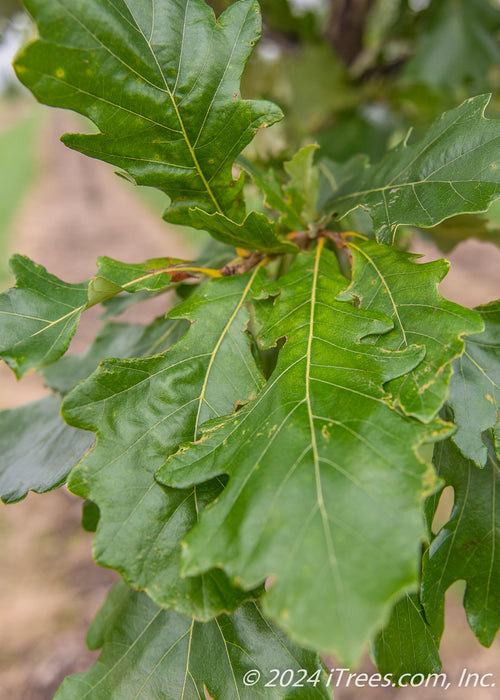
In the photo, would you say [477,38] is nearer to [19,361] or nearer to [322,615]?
[19,361]

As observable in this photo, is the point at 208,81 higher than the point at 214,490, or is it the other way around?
the point at 208,81

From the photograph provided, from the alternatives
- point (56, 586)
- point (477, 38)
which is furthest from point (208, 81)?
point (56, 586)

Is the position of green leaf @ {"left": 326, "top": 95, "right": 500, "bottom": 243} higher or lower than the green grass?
lower

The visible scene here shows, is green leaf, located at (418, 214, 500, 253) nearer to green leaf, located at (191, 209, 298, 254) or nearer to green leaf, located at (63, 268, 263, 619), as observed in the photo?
green leaf, located at (191, 209, 298, 254)

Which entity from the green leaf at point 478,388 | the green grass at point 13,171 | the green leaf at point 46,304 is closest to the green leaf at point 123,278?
the green leaf at point 46,304

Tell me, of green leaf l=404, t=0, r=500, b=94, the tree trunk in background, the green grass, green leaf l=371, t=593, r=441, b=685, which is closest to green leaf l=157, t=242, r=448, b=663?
green leaf l=371, t=593, r=441, b=685

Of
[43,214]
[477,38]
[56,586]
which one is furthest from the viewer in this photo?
[43,214]
